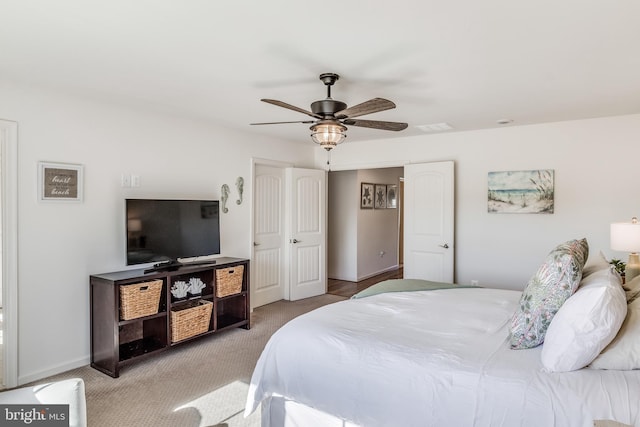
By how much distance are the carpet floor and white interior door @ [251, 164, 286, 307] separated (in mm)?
1233

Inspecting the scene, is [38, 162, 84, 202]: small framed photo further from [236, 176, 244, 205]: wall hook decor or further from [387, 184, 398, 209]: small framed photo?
[387, 184, 398, 209]: small framed photo

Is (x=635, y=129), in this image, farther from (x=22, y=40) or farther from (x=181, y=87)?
(x=22, y=40)

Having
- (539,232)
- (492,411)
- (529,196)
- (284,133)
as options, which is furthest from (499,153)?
(492,411)

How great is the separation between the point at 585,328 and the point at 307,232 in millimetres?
4435

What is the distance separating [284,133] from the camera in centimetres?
511

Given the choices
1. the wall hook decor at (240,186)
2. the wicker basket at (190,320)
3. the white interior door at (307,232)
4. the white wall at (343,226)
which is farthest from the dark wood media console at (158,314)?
the white wall at (343,226)

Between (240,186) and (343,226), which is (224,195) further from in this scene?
(343,226)

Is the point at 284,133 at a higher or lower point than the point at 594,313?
higher

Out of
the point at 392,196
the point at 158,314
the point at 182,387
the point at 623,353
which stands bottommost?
the point at 182,387

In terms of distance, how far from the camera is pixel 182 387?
9.82 feet

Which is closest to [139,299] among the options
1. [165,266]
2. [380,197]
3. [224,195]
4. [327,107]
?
[165,266]

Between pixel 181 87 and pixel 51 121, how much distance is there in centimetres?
112

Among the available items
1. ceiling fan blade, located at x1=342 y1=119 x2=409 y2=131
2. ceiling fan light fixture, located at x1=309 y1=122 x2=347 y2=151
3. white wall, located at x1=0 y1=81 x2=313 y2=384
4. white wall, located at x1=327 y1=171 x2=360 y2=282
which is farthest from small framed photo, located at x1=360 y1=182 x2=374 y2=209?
ceiling fan light fixture, located at x1=309 y1=122 x2=347 y2=151

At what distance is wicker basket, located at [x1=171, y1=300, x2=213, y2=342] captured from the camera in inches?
142
